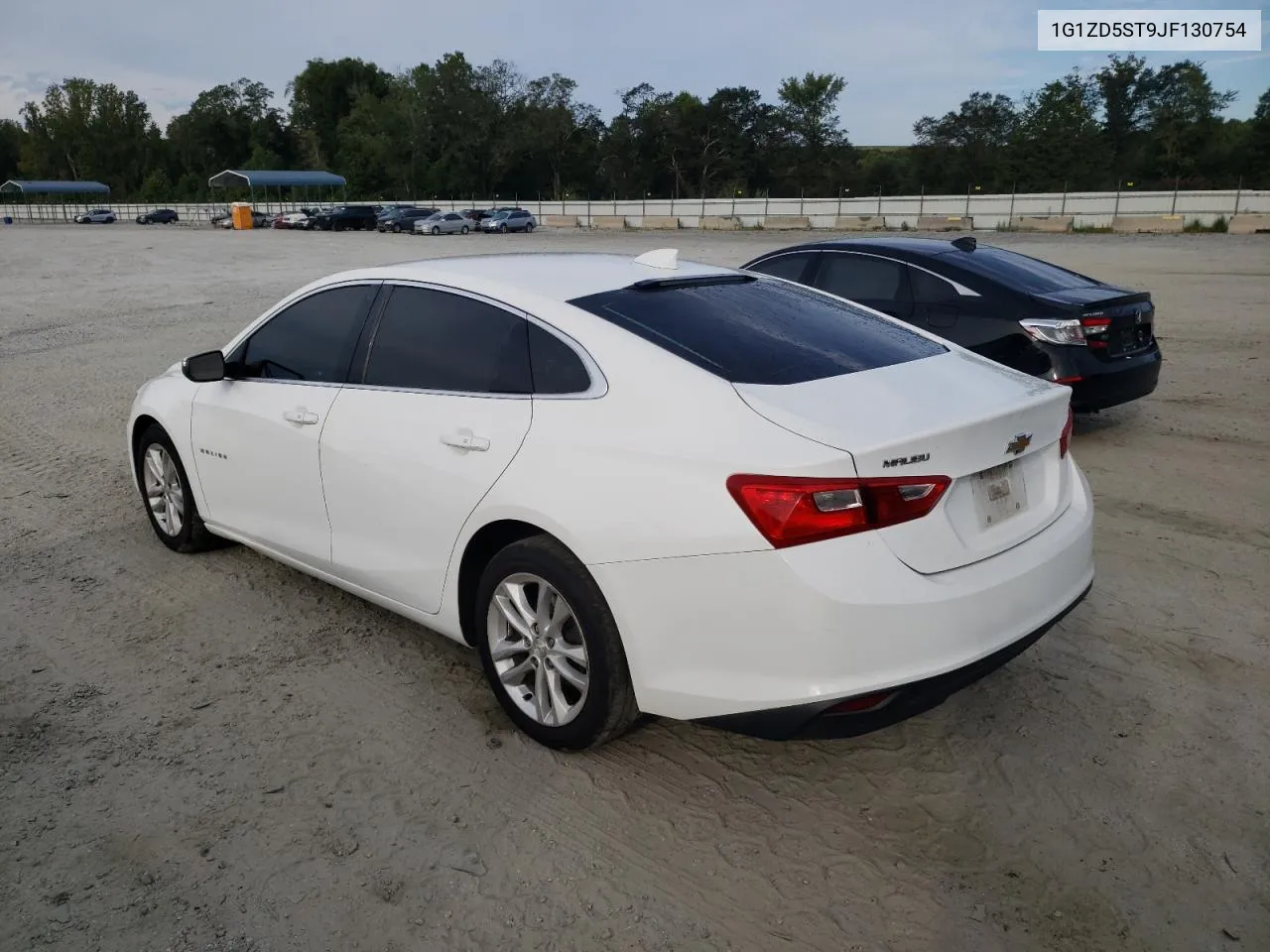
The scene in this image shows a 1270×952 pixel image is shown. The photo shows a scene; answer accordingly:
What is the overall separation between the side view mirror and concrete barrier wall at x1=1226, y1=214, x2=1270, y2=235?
39675mm

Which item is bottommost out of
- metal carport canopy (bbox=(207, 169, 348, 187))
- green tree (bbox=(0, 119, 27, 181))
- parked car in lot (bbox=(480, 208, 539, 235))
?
parked car in lot (bbox=(480, 208, 539, 235))

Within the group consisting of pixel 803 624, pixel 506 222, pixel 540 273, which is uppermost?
pixel 540 273

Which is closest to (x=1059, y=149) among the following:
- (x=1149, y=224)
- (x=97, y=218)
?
(x=1149, y=224)

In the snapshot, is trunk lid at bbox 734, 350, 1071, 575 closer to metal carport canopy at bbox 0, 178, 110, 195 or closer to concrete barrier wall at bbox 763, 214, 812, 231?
concrete barrier wall at bbox 763, 214, 812, 231

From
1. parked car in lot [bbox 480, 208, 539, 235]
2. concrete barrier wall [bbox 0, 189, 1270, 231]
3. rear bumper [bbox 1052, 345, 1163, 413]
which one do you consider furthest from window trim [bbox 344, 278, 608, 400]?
parked car in lot [bbox 480, 208, 539, 235]

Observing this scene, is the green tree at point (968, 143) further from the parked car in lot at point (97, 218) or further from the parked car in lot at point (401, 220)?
the parked car in lot at point (97, 218)

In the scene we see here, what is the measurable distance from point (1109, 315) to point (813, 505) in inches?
218

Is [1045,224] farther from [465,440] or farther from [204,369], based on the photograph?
[465,440]

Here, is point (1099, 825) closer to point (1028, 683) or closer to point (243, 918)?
point (1028, 683)

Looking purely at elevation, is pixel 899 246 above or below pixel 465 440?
above

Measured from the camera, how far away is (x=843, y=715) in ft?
9.05

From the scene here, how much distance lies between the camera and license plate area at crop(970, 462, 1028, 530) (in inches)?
117

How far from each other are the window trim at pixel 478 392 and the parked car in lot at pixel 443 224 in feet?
172

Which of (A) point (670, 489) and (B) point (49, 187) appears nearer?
(A) point (670, 489)
